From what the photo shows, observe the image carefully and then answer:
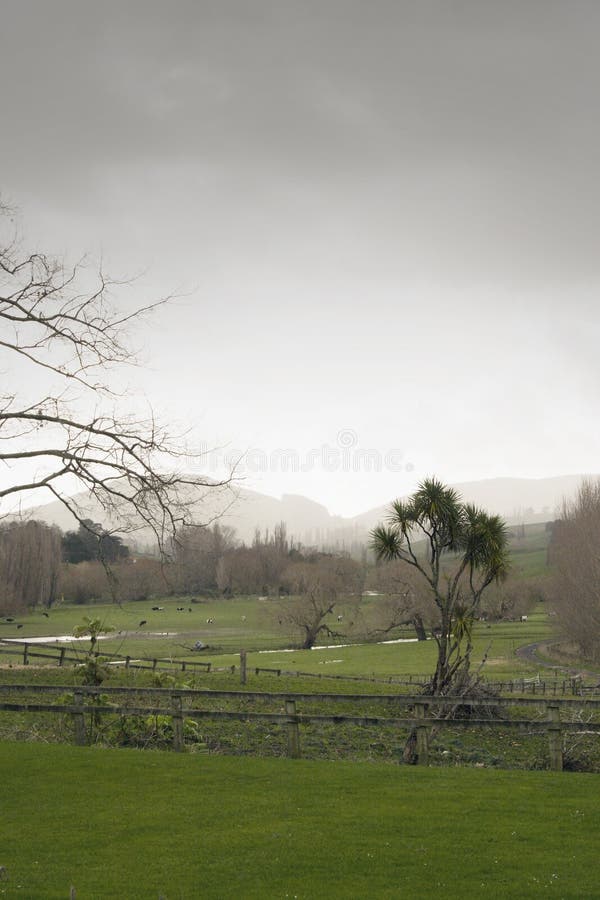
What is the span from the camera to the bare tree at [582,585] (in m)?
64.8

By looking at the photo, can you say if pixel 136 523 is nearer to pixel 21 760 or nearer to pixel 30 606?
pixel 21 760

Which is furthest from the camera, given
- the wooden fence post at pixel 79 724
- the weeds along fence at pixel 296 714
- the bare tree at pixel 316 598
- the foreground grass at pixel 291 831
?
the bare tree at pixel 316 598

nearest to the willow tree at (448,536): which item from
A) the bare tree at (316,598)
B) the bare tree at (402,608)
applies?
the bare tree at (402,608)

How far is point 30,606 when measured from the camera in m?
120

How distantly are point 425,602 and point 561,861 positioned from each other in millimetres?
75591

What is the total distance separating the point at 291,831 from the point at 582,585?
61.7 m

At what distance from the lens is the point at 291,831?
959 centimetres

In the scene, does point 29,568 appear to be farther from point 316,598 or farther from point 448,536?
point 448,536

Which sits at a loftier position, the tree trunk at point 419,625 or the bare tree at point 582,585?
the bare tree at point 582,585

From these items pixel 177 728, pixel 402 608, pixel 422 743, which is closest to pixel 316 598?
pixel 402 608

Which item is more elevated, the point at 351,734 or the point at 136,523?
the point at 136,523

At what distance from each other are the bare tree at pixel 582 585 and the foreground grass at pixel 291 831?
5599 centimetres

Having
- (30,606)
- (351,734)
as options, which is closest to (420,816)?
(351,734)

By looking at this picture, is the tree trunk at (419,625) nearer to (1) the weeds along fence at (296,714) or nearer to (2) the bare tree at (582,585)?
(2) the bare tree at (582,585)
